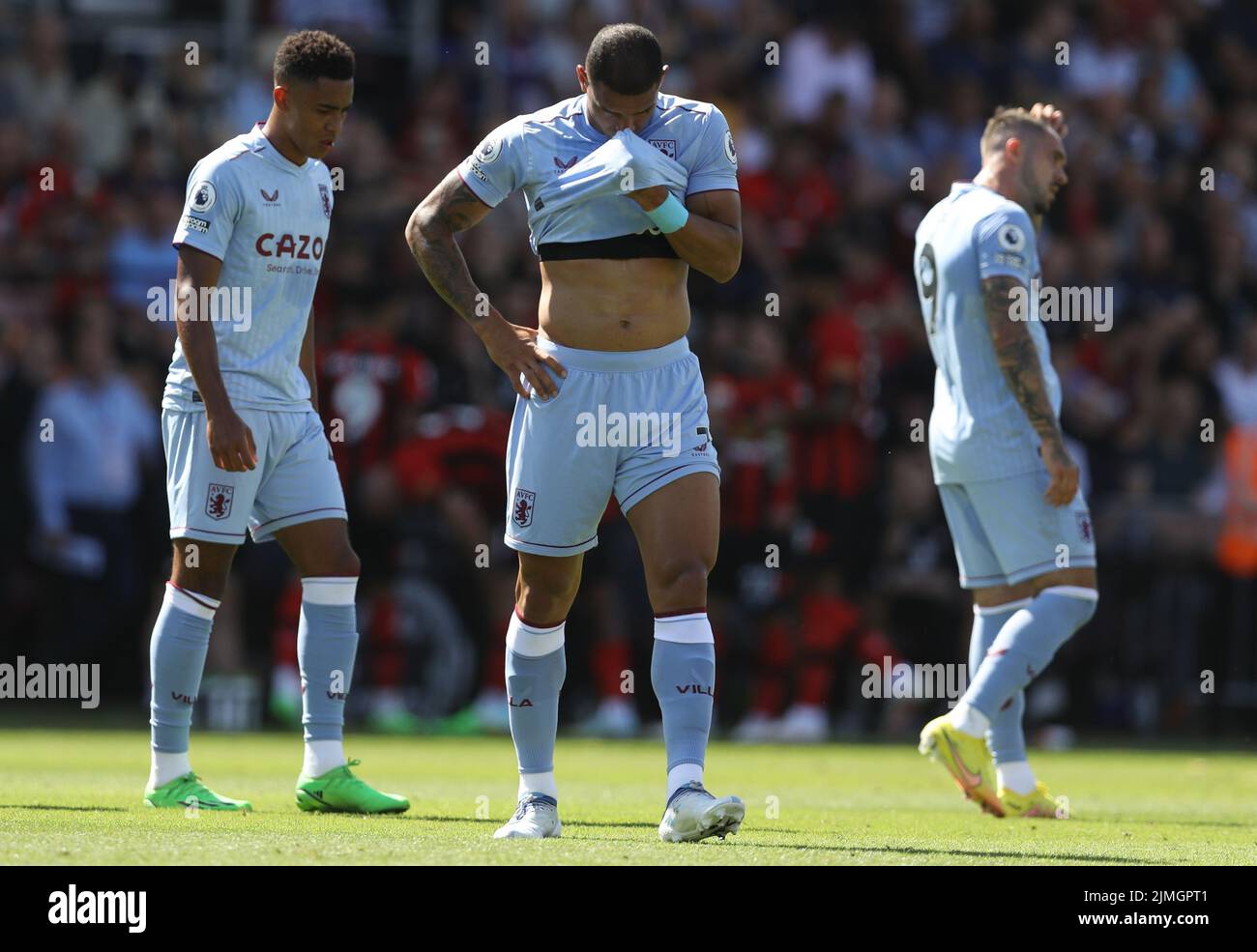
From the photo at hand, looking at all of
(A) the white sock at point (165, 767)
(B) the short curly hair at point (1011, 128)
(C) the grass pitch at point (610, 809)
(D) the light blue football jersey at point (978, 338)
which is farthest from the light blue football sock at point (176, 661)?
(B) the short curly hair at point (1011, 128)

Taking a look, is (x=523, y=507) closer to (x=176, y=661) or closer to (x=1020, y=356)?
(x=176, y=661)

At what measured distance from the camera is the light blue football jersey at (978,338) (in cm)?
872

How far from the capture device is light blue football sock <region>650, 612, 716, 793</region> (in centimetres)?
676

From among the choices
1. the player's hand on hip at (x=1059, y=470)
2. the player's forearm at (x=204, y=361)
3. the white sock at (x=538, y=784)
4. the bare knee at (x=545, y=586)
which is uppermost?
the player's forearm at (x=204, y=361)

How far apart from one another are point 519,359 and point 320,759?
1953mm

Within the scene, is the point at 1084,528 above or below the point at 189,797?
above

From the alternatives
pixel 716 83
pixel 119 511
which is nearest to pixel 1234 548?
pixel 716 83

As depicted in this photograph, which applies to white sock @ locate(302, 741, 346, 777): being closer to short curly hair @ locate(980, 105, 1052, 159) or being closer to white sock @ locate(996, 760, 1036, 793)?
white sock @ locate(996, 760, 1036, 793)

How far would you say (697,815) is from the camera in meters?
6.47

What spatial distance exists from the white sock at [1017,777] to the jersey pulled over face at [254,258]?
137 inches

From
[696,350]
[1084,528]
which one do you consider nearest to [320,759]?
[1084,528]

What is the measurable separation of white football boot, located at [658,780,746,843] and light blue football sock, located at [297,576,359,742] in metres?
1.85

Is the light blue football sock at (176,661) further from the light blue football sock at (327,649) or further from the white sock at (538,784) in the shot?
the white sock at (538,784)

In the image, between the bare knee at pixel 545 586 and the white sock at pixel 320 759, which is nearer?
the bare knee at pixel 545 586
